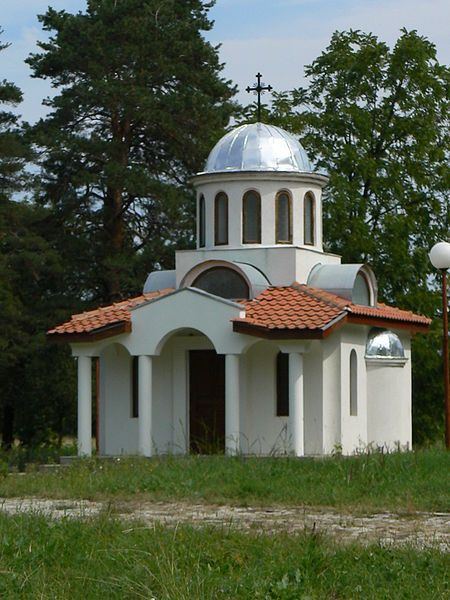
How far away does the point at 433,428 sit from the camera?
36969mm

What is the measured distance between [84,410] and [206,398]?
2.36 meters

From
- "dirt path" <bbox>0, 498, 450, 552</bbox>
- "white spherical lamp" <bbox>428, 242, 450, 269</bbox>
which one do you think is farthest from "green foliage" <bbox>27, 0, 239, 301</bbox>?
"dirt path" <bbox>0, 498, 450, 552</bbox>

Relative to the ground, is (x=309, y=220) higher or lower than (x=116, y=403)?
higher

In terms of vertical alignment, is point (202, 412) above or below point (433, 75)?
below

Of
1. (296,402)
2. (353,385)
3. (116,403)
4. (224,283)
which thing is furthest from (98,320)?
(353,385)

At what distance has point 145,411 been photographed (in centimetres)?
2525

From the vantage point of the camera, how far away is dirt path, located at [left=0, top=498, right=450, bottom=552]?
12.3 m

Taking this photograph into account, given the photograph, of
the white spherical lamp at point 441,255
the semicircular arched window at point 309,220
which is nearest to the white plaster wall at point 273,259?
the semicircular arched window at point 309,220

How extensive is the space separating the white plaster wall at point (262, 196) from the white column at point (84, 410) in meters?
3.57

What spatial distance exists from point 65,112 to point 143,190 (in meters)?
4.18

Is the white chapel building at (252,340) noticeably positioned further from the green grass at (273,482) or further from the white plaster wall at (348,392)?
the green grass at (273,482)

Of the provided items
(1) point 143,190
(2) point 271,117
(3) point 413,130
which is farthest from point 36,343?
(3) point 413,130

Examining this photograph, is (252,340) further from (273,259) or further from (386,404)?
(386,404)

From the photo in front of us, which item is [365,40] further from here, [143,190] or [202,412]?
[202,412]
